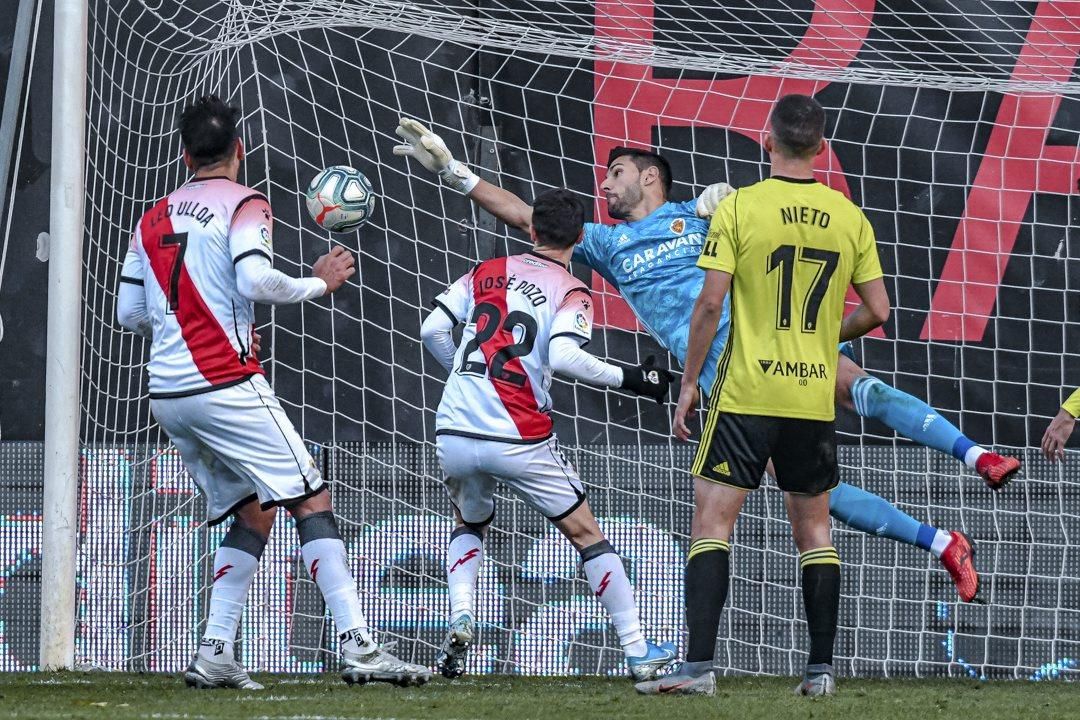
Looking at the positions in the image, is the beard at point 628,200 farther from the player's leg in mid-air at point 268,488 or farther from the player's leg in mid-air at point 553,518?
the player's leg in mid-air at point 268,488

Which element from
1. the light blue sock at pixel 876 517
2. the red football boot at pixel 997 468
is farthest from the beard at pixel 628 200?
the red football boot at pixel 997 468

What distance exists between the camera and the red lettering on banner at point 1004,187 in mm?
7168

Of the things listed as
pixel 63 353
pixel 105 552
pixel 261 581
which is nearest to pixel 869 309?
pixel 261 581

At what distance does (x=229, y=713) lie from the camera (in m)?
3.82

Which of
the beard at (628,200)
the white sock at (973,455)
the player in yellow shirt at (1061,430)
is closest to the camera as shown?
the white sock at (973,455)

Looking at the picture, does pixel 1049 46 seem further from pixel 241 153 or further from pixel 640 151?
pixel 241 153

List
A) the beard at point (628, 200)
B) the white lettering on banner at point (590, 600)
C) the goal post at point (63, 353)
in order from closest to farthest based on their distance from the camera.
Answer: the beard at point (628, 200) < the goal post at point (63, 353) < the white lettering on banner at point (590, 600)

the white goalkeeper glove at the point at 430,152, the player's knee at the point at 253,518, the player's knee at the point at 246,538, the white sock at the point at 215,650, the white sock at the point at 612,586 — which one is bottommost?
the white sock at the point at 215,650

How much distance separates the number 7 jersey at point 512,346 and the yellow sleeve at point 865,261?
1093 mm

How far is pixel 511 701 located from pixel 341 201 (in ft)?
6.04

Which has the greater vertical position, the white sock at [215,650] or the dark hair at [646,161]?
the dark hair at [646,161]

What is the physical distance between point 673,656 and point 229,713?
73.2 inches

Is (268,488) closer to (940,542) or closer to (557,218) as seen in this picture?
(557,218)

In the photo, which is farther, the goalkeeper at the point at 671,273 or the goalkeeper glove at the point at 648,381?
the goalkeeper at the point at 671,273
